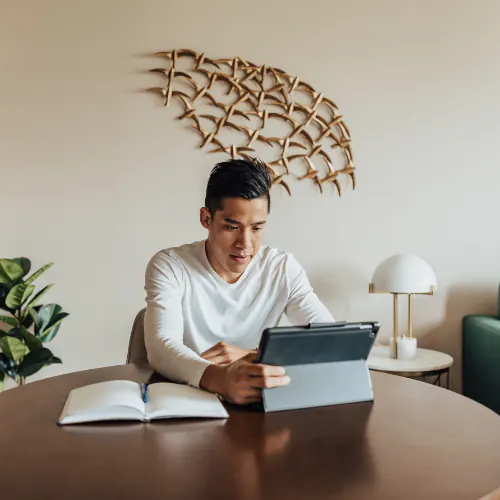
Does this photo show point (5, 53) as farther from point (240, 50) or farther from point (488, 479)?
point (488, 479)

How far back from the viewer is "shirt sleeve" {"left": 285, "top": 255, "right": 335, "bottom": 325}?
190 cm

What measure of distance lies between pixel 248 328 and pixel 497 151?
209 cm

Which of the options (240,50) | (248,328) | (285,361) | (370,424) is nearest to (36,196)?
(240,50)

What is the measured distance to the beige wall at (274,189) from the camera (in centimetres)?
288

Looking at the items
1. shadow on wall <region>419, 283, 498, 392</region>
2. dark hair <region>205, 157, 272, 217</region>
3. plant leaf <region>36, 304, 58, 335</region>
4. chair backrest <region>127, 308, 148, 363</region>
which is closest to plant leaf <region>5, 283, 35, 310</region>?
plant leaf <region>36, 304, 58, 335</region>

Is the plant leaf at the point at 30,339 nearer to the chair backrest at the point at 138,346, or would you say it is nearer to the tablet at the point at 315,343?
the chair backrest at the point at 138,346

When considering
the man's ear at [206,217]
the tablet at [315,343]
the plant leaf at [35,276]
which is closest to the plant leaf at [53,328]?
the plant leaf at [35,276]

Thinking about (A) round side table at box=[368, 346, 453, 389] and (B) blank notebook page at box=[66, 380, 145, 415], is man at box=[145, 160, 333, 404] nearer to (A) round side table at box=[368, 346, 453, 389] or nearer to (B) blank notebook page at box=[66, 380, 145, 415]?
(B) blank notebook page at box=[66, 380, 145, 415]

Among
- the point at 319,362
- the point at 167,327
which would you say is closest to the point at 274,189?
the point at 167,327

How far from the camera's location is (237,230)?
175cm

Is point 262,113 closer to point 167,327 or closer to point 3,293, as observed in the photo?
point 3,293

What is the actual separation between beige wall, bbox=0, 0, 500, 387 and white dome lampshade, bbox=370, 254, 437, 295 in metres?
0.34

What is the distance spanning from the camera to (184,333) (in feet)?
6.13

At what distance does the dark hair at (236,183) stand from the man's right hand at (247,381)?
606 mm
